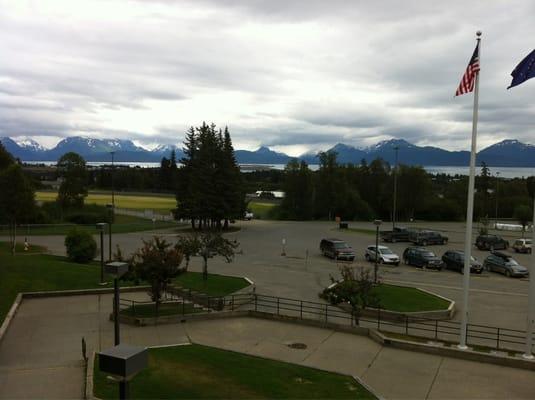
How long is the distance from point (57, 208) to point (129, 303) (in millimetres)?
58153

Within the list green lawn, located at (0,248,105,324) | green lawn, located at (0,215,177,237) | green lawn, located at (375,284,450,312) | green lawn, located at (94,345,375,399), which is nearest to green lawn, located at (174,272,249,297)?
green lawn, located at (0,248,105,324)

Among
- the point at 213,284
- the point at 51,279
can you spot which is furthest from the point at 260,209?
the point at 51,279

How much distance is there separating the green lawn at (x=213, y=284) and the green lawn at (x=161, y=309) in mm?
2972

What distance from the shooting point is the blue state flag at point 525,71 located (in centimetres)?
1462

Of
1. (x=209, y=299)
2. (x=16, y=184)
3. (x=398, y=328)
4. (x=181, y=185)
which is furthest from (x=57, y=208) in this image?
(x=398, y=328)

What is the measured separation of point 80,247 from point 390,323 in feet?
74.4

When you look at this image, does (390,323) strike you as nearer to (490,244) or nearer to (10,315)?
(10,315)

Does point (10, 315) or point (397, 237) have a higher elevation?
point (397, 237)

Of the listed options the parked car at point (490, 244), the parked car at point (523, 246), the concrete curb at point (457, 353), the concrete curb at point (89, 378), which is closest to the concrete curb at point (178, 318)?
the concrete curb at point (89, 378)

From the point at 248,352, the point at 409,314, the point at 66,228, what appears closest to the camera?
the point at 248,352

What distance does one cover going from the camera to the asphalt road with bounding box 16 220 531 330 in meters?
26.5

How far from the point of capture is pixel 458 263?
37875mm

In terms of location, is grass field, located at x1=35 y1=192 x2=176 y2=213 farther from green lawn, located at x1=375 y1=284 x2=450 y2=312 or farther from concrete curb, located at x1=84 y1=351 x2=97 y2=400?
concrete curb, located at x1=84 y1=351 x2=97 y2=400

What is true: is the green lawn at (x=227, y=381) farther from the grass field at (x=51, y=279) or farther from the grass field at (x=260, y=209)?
the grass field at (x=260, y=209)
